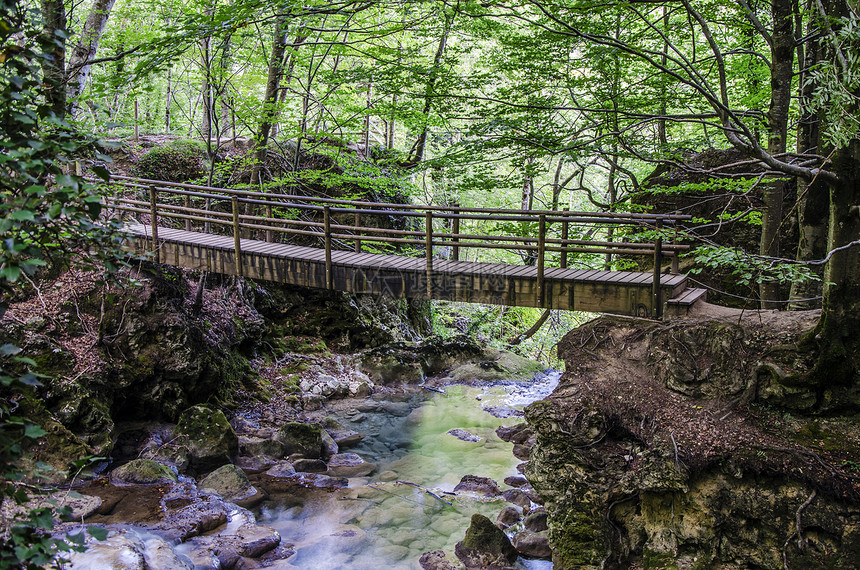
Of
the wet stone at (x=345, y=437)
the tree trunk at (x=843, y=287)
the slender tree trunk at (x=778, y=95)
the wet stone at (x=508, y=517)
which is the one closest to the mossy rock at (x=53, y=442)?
the wet stone at (x=345, y=437)

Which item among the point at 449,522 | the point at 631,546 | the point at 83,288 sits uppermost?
the point at 83,288

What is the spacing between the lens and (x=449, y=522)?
24.8 ft

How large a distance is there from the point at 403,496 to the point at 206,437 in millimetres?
3249

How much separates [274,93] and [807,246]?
→ 33.1 feet

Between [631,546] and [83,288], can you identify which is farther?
[83,288]

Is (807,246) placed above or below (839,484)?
above

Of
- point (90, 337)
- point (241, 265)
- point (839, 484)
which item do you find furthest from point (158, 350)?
point (839, 484)

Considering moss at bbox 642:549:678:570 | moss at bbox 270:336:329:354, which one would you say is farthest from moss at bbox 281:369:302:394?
moss at bbox 642:549:678:570

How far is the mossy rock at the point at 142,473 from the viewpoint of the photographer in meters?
7.55

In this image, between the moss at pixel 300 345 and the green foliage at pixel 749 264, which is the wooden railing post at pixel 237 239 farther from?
the green foliage at pixel 749 264

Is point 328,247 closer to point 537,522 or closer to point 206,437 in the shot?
point 206,437

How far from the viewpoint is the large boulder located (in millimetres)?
6512

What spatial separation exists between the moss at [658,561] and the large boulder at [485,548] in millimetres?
1687

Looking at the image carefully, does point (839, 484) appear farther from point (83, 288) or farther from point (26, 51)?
point (83, 288)
